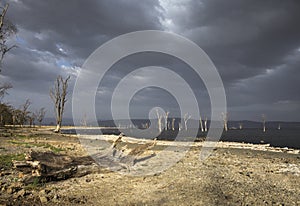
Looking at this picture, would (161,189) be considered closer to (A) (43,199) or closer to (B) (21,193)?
(A) (43,199)

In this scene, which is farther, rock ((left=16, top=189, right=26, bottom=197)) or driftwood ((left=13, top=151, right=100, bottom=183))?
driftwood ((left=13, top=151, right=100, bottom=183))

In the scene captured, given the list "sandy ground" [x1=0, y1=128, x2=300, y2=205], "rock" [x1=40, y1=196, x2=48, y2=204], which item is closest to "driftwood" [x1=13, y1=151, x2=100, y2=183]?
"sandy ground" [x1=0, y1=128, x2=300, y2=205]

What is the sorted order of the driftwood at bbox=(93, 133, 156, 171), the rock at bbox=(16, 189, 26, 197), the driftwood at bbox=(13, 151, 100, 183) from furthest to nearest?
1. the driftwood at bbox=(93, 133, 156, 171)
2. the driftwood at bbox=(13, 151, 100, 183)
3. the rock at bbox=(16, 189, 26, 197)

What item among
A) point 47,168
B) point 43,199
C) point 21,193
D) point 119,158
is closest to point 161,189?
point 43,199

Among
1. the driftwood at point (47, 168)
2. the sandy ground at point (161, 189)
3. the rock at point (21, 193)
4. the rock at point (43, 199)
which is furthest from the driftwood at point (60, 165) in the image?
the rock at point (43, 199)

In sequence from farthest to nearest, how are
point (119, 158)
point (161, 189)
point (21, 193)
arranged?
point (119, 158)
point (161, 189)
point (21, 193)

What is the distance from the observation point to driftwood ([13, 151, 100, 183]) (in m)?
9.37

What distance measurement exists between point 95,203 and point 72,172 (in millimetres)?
3411

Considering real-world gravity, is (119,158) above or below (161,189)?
above

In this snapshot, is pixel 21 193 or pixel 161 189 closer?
pixel 21 193

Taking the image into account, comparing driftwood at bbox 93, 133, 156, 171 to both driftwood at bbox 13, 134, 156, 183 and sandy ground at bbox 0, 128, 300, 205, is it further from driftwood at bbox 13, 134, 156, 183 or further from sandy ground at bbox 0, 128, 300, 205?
sandy ground at bbox 0, 128, 300, 205

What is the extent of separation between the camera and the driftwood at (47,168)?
9.37 meters

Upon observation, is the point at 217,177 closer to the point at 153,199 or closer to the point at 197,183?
the point at 197,183

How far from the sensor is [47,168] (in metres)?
9.70
